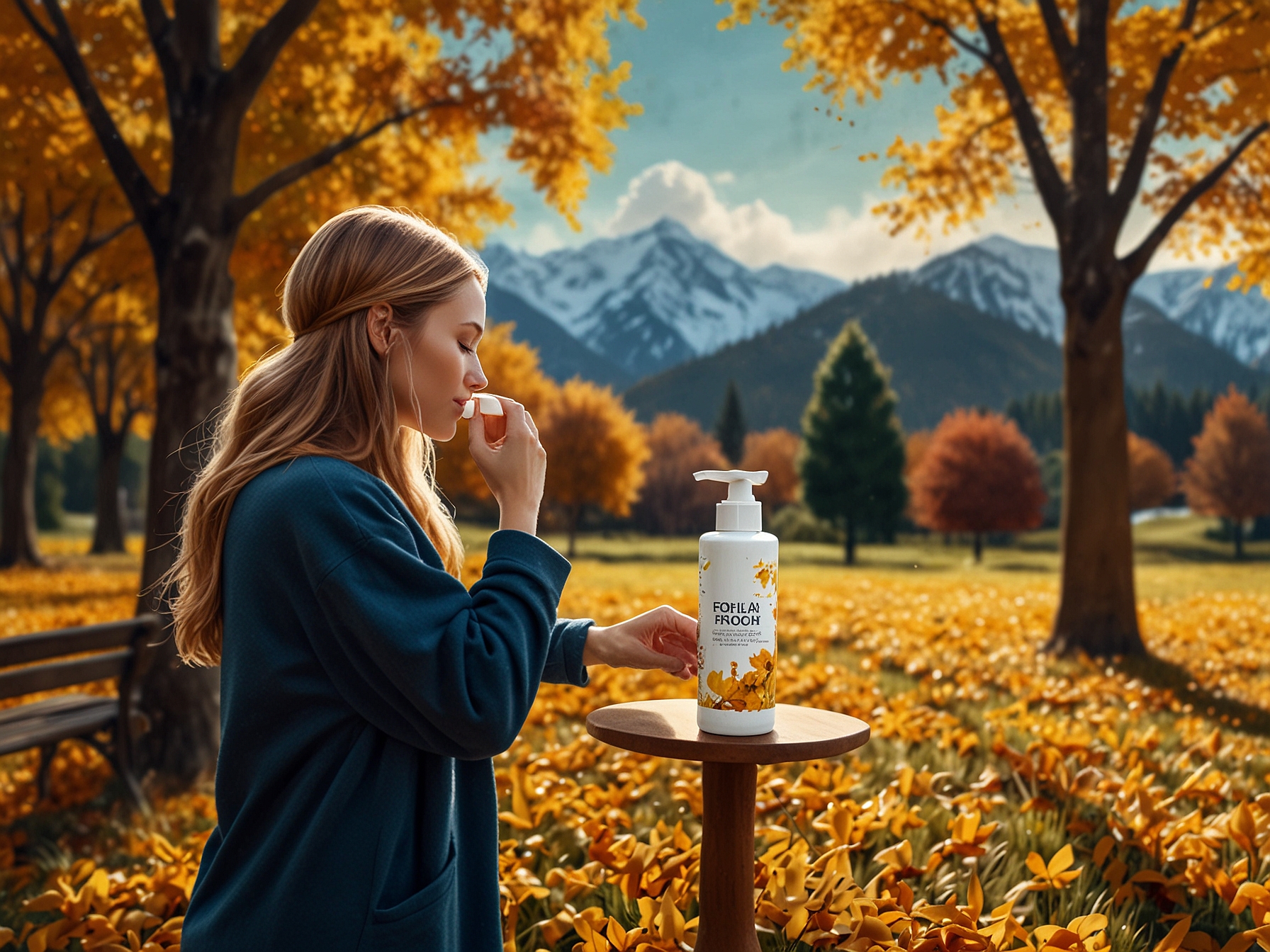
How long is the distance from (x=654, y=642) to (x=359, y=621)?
738mm

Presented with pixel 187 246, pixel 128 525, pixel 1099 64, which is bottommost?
pixel 128 525

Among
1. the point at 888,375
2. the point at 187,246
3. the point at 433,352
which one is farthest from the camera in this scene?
the point at 888,375

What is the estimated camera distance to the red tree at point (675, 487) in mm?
61969

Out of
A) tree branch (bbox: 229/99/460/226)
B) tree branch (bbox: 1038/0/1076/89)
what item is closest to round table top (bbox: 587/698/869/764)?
tree branch (bbox: 229/99/460/226)

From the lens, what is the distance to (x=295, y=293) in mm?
1693

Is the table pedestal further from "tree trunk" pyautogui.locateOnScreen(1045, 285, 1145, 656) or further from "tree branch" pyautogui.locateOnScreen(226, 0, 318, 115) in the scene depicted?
"tree trunk" pyautogui.locateOnScreen(1045, 285, 1145, 656)

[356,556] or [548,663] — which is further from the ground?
[356,556]

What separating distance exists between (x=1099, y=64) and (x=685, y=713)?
730 cm

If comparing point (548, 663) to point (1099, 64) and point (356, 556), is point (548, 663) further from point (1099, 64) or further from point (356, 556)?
point (1099, 64)

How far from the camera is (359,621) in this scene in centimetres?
138

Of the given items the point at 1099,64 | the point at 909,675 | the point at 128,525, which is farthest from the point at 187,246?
the point at 128,525

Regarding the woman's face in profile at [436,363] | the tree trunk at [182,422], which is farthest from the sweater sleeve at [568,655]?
the tree trunk at [182,422]

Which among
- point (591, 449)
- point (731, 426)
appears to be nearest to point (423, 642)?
point (591, 449)

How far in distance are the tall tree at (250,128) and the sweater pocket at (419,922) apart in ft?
4.23
